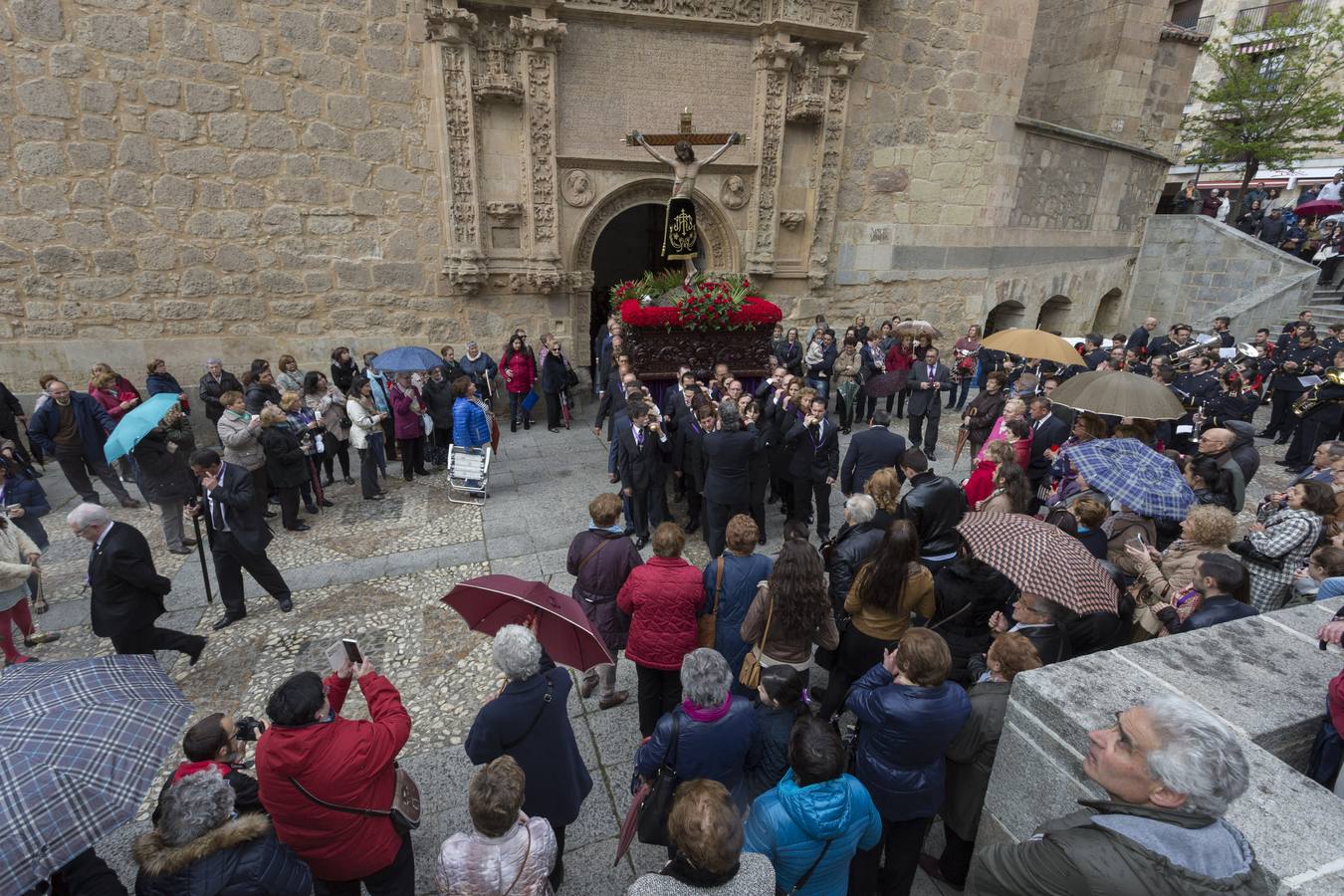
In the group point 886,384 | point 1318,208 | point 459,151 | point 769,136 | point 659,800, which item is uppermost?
point 769,136

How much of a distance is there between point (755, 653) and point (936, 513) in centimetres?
180

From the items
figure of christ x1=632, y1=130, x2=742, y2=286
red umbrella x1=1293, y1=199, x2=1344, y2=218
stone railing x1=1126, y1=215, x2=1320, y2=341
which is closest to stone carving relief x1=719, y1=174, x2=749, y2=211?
figure of christ x1=632, y1=130, x2=742, y2=286

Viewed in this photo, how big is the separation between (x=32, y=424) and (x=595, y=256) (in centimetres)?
1202

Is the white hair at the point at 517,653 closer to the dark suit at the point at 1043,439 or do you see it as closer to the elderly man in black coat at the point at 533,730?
the elderly man in black coat at the point at 533,730

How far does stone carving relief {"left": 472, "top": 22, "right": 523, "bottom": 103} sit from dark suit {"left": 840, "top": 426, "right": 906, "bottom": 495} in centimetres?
791

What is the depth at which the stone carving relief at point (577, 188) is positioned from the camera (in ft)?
35.8

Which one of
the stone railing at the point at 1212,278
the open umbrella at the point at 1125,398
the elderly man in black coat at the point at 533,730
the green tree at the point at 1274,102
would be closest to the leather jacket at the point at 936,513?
the open umbrella at the point at 1125,398

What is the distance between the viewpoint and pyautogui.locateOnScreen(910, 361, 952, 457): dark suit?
31.6 feet

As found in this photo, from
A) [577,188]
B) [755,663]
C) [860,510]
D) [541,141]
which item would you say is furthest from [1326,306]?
[755,663]

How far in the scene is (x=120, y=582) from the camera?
4535 millimetres

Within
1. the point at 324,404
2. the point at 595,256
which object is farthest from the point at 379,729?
the point at 595,256

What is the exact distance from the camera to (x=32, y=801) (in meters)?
1.94

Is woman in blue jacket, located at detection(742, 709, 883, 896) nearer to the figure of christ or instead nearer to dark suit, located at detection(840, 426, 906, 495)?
dark suit, located at detection(840, 426, 906, 495)

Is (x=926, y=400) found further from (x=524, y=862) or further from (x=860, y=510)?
(x=524, y=862)
